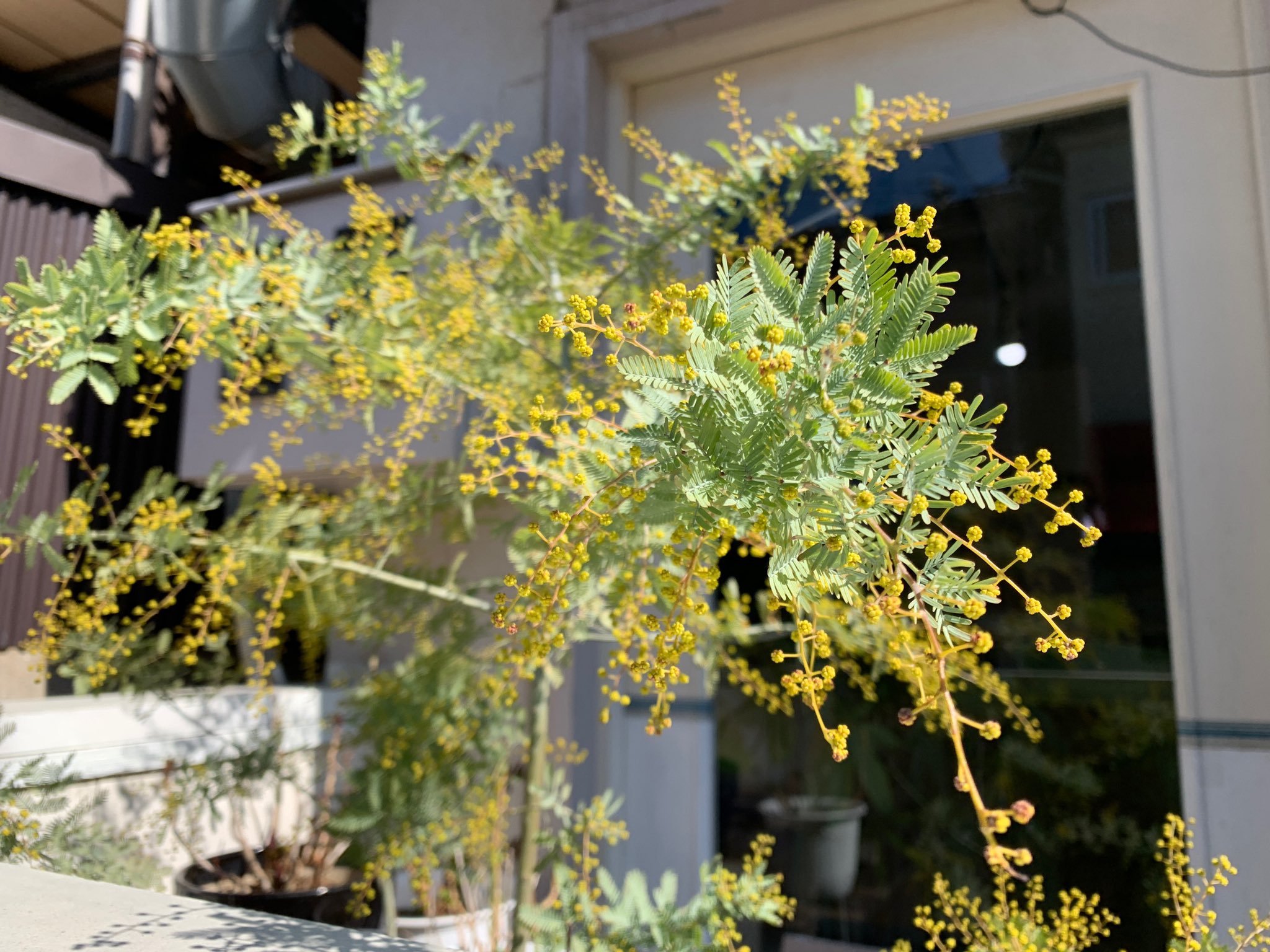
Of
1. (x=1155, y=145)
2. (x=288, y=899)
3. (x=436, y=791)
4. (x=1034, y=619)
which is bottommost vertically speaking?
(x=288, y=899)

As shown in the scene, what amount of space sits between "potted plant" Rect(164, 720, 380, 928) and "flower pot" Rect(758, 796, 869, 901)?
2.70 feet

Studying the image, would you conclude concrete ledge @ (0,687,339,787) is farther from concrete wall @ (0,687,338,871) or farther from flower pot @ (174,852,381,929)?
flower pot @ (174,852,381,929)

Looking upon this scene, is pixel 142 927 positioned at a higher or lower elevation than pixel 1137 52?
lower

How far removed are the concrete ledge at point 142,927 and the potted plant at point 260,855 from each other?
709 mm

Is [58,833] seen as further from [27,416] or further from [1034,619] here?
[1034,619]

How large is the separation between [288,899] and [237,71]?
1870mm

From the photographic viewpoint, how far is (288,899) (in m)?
1.49

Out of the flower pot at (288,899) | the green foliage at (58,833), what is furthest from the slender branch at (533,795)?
the green foliage at (58,833)

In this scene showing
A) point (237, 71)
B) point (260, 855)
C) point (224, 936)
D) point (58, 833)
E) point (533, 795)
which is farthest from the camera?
point (237, 71)

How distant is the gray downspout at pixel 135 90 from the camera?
1771mm

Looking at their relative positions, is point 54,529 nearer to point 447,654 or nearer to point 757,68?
point 447,654

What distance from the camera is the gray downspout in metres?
1.77

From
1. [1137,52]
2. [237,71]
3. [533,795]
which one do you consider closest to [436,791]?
[533,795]

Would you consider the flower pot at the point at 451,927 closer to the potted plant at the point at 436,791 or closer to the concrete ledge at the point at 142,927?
the potted plant at the point at 436,791
